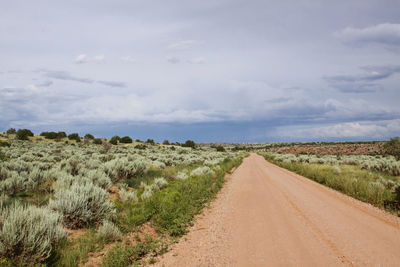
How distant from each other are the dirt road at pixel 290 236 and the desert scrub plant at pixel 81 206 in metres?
2.62

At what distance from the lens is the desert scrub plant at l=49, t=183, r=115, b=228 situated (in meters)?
6.21

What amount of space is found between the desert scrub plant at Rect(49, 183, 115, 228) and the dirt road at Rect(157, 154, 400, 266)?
262 centimetres

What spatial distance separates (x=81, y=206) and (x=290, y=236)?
6001mm

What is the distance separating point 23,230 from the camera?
425 centimetres

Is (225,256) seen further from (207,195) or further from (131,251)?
(207,195)

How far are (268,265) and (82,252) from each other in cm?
397

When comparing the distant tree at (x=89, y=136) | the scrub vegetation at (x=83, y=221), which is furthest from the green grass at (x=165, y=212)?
the distant tree at (x=89, y=136)

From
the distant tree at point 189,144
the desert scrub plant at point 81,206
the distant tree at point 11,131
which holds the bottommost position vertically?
the distant tree at point 189,144

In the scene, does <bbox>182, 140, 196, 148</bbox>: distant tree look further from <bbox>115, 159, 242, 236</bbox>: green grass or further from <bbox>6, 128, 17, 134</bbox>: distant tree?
<bbox>115, 159, 242, 236</bbox>: green grass

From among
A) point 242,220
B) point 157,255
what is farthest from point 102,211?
point 242,220

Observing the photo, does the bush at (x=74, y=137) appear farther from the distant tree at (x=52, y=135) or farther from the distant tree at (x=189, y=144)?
the distant tree at (x=189, y=144)

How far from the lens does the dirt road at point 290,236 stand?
5.02m

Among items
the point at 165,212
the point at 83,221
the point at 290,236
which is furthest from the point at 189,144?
the point at 290,236

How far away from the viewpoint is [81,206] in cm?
641
